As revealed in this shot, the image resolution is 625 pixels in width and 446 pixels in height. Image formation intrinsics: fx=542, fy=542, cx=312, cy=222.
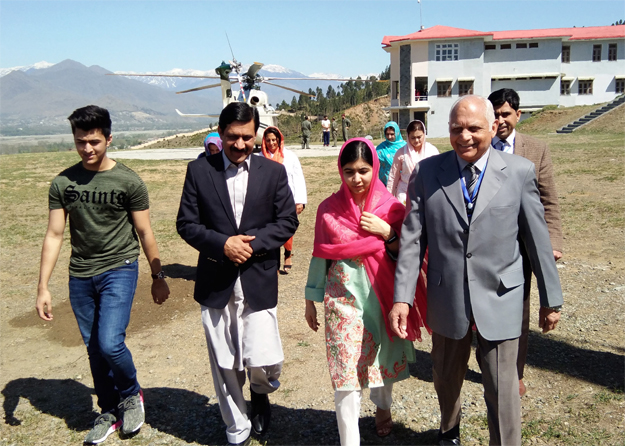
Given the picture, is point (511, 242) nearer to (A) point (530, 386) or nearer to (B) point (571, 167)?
(A) point (530, 386)

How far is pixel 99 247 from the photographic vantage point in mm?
3502

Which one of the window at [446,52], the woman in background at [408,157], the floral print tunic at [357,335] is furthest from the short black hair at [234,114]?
the window at [446,52]

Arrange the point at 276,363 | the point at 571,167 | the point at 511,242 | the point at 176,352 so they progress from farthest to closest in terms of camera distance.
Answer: the point at 571,167, the point at 176,352, the point at 276,363, the point at 511,242

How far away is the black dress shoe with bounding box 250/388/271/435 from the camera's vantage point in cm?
355

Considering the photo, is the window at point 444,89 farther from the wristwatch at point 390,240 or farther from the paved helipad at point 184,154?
the wristwatch at point 390,240

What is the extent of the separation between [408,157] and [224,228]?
3.49 meters

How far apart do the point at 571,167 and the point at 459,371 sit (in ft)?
46.5

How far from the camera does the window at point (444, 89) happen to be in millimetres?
44938

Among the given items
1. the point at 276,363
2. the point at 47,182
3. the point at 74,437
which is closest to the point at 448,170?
the point at 276,363

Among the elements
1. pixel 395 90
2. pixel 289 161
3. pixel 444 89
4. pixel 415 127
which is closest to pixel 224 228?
pixel 289 161

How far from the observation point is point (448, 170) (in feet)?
9.37

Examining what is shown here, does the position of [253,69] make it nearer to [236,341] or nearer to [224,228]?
[224,228]

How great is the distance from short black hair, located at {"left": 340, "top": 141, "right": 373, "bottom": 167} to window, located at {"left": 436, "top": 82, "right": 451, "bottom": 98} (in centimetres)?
4429

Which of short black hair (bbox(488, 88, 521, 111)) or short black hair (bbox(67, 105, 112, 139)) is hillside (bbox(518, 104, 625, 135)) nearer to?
short black hair (bbox(488, 88, 521, 111))
